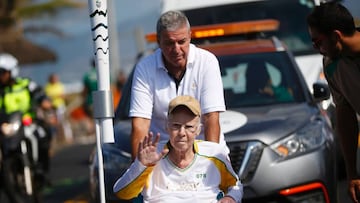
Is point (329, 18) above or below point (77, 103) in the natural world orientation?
above

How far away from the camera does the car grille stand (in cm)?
847

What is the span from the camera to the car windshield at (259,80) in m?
9.63

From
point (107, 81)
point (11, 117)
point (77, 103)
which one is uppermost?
point (107, 81)

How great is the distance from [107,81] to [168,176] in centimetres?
82

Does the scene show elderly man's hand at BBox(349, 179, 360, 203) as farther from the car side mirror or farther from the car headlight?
the car side mirror

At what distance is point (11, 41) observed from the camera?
126 feet

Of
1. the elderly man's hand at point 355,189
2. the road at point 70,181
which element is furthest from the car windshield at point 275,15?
the elderly man's hand at point 355,189

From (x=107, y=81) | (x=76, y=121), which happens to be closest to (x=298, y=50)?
(x=107, y=81)

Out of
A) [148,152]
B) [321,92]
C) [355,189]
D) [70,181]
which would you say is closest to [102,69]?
[148,152]

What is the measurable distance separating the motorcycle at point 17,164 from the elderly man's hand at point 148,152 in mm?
6038

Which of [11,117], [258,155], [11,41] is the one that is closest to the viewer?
[258,155]

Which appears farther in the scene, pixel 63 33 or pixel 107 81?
pixel 63 33

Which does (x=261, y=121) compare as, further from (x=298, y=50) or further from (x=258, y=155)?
(x=298, y=50)

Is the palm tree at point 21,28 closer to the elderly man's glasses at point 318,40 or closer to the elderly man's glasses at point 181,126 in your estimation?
the elderly man's glasses at point 181,126
